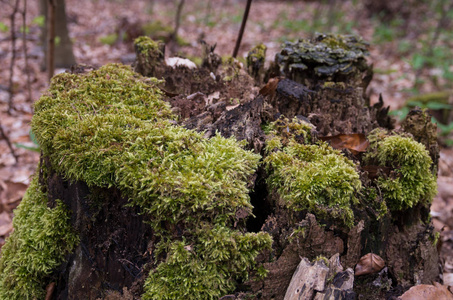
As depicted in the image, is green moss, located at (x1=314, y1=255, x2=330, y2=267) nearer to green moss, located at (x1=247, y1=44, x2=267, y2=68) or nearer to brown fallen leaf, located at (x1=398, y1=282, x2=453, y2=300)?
brown fallen leaf, located at (x1=398, y1=282, x2=453, y2=300)

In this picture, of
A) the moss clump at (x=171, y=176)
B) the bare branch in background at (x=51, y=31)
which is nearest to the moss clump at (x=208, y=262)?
the moss clump at (x=171, y=176)

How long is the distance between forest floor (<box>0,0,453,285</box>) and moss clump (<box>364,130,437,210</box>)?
43.8 inches

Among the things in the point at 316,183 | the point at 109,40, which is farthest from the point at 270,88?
the point at 109,40

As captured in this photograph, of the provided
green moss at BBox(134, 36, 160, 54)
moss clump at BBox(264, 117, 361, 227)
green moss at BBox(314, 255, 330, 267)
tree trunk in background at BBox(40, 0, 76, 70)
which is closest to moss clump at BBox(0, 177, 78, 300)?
moss clump at BBox(264, 117, 361, 227)

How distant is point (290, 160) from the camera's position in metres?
1.90

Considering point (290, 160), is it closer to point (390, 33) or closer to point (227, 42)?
point (227, 42)

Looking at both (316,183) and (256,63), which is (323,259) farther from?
(256,63)

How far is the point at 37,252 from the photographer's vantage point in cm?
204

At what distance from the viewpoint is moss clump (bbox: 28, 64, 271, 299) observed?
1617mm

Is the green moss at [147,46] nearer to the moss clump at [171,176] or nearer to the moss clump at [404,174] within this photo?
the moss clump at [171,176]

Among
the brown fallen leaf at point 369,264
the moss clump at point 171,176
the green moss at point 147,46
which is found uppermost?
the green moss at point 147,46

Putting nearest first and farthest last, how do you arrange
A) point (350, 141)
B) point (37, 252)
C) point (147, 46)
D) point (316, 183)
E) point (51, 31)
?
1. point (316, 183)
2. point (37, 252)
3. point (350, 141)
4. point (147, 46)
5. point (51, 31)

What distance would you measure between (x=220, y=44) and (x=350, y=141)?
8685 millimetres

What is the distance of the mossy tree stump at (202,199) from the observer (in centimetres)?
165
